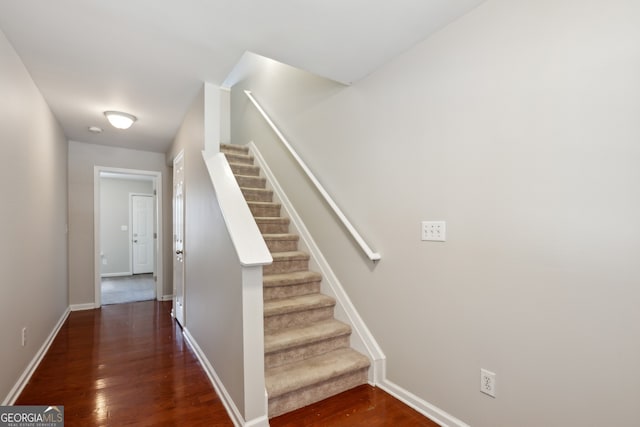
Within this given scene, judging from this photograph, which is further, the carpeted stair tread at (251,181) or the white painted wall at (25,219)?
the carpeted stair tread at (251,181)

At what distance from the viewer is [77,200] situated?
13.7 ft

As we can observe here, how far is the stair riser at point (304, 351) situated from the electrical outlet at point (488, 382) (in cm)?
100

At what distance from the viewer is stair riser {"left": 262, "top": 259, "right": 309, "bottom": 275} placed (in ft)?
8.86

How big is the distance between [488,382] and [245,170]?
3274mm

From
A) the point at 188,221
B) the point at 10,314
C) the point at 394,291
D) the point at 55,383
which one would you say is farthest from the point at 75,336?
the point at 394,291

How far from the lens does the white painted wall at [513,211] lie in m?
1.15

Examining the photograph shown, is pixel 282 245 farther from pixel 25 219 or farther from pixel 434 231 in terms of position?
pixel 25 219

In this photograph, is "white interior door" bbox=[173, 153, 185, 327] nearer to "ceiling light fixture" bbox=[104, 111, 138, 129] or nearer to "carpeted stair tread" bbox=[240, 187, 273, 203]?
"ceiling light fixture" bbox=[104, 111, 138, 129]

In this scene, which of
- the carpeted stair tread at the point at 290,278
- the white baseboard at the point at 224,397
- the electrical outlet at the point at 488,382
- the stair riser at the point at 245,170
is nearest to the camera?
the electrical outlet at the point at 488,382

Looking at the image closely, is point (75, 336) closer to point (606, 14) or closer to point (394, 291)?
point (394, 291)

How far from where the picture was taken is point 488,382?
1541 millimetres

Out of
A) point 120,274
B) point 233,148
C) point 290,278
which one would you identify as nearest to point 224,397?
point 290,278

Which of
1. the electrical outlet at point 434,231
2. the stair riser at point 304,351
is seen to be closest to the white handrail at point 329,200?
the electrical outlet at point 434,231

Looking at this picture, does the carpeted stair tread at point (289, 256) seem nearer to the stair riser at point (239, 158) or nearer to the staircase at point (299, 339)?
the staircase at point (299, 339)
